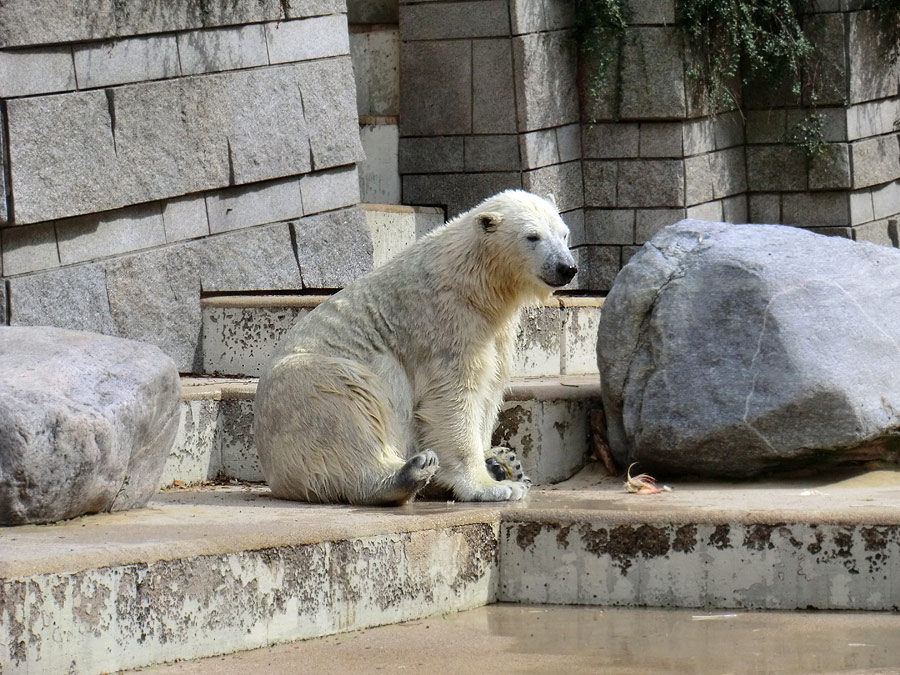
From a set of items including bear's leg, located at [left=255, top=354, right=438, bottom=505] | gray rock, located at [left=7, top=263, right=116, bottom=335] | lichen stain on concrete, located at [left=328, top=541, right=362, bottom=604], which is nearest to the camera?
lichen stain on concrete, located at [left=328, top=541, right=362, bottom=604]

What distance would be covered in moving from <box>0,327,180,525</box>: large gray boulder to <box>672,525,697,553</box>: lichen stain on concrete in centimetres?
174

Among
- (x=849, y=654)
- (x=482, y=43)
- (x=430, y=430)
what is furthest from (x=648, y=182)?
(x=849, y=654)

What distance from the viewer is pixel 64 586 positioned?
3.56 m

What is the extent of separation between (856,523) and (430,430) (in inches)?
60.8

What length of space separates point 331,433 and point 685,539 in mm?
1286

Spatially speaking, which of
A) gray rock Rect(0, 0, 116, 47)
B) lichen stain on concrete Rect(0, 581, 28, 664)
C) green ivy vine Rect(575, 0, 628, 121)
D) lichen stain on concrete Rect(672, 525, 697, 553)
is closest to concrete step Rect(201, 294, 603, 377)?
gray rock Rect(0, 0, 116, 47)

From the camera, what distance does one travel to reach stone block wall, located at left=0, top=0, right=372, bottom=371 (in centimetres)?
611

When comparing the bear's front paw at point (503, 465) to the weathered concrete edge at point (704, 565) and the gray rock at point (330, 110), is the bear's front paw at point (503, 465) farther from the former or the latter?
the gray rock at point (330, 110)

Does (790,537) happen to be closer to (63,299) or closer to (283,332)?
(283,332)

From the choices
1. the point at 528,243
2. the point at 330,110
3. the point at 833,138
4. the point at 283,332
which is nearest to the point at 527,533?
the point at 528,243

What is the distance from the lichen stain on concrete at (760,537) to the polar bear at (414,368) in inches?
35.1

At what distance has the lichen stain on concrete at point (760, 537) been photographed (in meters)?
4.58

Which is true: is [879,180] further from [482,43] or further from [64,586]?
[64,586]

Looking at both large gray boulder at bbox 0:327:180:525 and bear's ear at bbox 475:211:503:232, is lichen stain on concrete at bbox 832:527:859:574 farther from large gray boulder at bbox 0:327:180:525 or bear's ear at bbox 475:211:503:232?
large gray boulder at bbox 0:327:180:525
